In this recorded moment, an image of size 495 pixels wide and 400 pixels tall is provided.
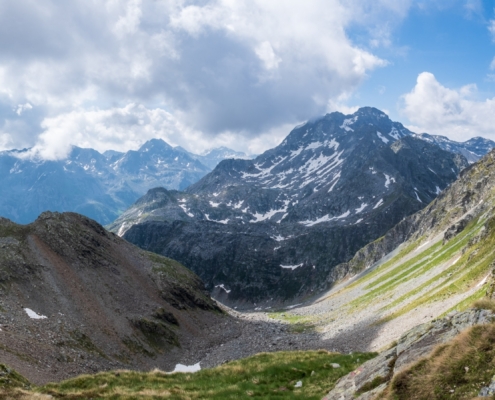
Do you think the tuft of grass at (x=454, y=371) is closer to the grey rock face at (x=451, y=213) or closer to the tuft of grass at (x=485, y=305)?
the tuft of grass at (x=485, y=305)

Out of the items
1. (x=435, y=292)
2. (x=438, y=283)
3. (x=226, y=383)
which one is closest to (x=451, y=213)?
(x=438, y=283)

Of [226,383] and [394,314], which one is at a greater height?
[226,383]

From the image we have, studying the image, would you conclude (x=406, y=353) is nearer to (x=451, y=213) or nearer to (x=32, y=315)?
(x=32, y=315)

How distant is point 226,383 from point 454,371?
17437mm

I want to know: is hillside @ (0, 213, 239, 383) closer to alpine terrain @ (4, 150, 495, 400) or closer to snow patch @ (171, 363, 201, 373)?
alpine terrain @ (4, 150, 495, 400)

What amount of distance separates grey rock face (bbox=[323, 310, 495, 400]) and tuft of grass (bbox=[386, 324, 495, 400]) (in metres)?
1.05

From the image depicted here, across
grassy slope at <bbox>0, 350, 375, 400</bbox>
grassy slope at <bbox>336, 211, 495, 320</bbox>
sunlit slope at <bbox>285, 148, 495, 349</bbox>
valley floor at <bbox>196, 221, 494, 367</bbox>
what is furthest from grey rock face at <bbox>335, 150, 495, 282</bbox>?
grassy slope at <bbox>0, 350, 375, 400</bbox>

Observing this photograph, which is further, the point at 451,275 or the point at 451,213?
the point at 451,213

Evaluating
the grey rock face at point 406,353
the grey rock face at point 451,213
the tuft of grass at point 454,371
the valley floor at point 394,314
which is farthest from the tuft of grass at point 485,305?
the grey rock face at point 451,213

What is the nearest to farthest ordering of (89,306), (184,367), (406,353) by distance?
(406,353)
(184,367)
(89,306)

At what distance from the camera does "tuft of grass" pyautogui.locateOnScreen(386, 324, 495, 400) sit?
12.3m

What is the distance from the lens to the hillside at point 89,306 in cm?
5119

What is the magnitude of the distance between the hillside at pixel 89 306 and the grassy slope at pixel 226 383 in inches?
633

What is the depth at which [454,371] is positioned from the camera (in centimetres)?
1289
